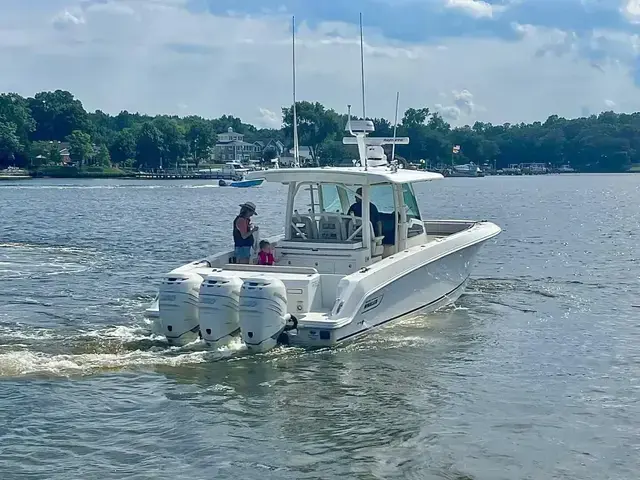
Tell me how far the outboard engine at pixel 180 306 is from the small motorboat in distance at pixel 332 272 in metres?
0.01

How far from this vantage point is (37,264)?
27125 millimetres

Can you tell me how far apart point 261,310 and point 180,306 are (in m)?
1.30

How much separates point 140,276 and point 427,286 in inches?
390

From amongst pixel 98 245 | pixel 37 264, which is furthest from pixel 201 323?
pixel 98 245

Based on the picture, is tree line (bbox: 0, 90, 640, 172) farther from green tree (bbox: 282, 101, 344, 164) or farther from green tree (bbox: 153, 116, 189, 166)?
green tree (bbox: 282, 101, 344, 164)

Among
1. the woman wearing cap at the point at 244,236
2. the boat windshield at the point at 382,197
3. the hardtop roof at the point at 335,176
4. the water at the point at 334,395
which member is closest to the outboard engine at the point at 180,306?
the water at the point at 334,395

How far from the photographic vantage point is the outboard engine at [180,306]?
14.0 metres

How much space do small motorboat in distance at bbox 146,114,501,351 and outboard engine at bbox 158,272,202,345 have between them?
15mm

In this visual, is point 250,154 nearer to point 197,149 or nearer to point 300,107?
point 197,149

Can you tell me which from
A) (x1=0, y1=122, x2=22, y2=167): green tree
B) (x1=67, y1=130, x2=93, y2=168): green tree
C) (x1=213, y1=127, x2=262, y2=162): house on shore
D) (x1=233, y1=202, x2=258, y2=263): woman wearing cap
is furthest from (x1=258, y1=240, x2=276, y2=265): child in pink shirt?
(x1=213, y1=127, x2=262, y2=162): house on shore

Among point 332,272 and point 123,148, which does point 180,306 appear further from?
point 123,148

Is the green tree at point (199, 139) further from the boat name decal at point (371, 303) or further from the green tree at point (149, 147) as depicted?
the boat name decal at point (371, 303)

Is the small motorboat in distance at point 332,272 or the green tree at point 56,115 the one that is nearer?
the small motorboat in distance at point 332,272

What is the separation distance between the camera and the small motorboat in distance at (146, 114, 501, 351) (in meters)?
13.8
